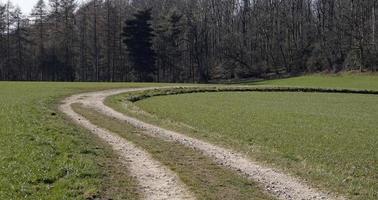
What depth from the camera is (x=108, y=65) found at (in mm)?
104500

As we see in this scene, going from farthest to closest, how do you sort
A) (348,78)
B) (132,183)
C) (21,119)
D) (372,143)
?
(348,78)
(21,119)
(372,143)
(132,183)

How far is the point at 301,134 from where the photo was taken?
2320cm

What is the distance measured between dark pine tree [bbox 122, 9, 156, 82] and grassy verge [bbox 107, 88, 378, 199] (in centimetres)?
5953

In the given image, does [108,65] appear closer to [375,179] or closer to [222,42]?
[222,42]

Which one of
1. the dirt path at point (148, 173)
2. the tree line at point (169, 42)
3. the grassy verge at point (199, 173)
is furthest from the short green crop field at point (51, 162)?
the tree line at point (169, 42)

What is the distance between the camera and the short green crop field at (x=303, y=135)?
1452cm

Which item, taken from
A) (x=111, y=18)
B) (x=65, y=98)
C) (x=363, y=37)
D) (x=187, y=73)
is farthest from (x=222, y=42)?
(x=65, y=98)

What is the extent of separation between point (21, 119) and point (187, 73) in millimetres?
86034

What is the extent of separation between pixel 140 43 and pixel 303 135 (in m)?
78.4

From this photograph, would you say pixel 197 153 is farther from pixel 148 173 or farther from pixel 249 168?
pixel 148 173

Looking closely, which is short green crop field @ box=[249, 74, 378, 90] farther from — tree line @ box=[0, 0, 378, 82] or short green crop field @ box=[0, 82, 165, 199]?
short green crop field @ box=[0, 82, 165, 199]

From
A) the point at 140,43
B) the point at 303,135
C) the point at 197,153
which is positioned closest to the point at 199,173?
the point at 197,153

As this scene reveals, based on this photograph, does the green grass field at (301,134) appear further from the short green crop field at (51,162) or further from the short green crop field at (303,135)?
the short green crop field at (51,162)

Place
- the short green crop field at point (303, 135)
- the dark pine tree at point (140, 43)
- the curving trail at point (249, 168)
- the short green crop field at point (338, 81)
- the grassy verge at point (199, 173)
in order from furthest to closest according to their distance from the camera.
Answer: the dark pine tree at point (140, 43) < the short green crop field at point (338, 81) < the short green crop field at point (303, 135) < the curving trail at point (249, 168) < the grassy verge at point (199, 173)
